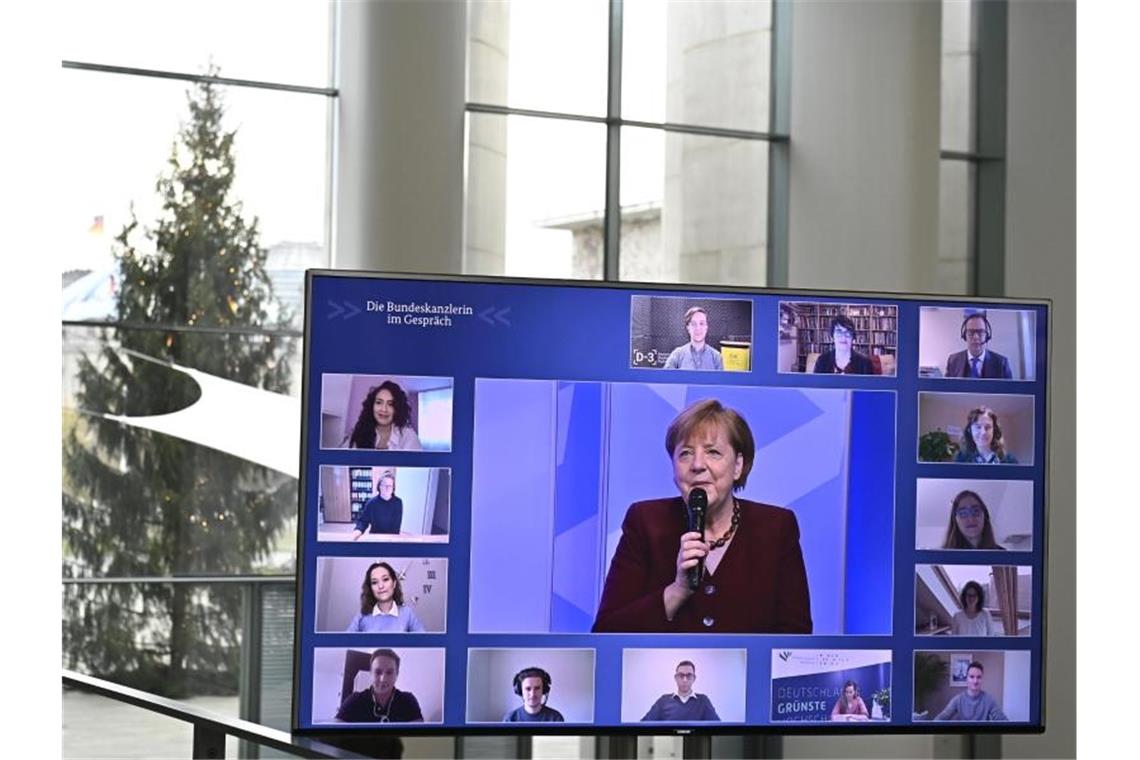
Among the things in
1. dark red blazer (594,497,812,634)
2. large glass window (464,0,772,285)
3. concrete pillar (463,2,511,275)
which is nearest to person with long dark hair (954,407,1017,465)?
dark red blazer (594,497,812,634)

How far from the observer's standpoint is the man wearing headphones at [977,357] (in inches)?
241

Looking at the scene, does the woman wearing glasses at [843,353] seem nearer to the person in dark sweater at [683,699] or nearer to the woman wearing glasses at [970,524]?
the woman wearing glasses at [970,524]

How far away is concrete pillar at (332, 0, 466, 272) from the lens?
27.2 ft

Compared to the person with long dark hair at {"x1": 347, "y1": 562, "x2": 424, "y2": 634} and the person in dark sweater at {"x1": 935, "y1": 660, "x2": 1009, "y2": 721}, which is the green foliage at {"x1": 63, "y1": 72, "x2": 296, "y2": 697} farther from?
the person in dark sweater at {"x1": 935, "y1": 660, "x2": 1009, "y2": 721}

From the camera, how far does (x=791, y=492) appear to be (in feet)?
19.6

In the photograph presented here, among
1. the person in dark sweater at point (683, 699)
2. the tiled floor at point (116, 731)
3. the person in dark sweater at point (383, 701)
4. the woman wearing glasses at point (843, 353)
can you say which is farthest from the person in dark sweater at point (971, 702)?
the tiled floor at point (116, 731)

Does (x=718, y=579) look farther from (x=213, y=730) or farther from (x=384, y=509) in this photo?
(x=213, y=730)

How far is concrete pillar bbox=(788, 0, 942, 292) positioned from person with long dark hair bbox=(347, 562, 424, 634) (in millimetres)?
4540

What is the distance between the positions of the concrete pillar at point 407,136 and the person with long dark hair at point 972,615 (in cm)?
367

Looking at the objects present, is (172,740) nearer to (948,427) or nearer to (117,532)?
(117,532)

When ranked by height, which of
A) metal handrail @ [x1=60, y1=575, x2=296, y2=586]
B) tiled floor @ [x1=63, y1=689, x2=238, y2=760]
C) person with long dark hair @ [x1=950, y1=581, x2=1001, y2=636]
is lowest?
tiled floor @ [x1=63, y1=689, x2=238, y2=760]
